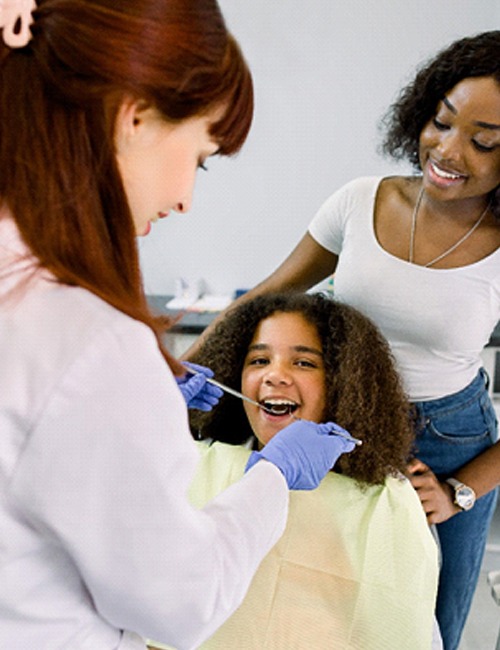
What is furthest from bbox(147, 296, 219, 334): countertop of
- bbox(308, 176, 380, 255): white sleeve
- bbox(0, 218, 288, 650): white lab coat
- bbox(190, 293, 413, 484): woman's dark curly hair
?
bbox(0, 218, 288, 650): white lab coat

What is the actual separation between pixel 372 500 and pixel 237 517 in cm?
70

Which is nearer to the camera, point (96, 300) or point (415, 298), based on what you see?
point (96, 300)

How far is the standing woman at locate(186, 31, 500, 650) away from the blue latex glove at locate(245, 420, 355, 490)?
0.35 metres

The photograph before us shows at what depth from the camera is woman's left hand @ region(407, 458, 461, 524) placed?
4.59 ft

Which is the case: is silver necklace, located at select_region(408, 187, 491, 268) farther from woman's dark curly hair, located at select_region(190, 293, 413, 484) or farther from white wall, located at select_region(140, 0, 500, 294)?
white wall, located at select_region(140, 0, 500, 294)

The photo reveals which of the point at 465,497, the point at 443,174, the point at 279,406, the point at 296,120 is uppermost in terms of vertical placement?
the point at 443,174

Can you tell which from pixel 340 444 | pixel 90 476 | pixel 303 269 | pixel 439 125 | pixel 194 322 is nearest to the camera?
pixel 90 476

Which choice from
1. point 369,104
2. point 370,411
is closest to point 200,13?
point 370,411

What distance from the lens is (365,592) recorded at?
4.19ft

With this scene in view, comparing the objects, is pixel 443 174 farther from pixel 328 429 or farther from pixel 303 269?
pixel 328 429

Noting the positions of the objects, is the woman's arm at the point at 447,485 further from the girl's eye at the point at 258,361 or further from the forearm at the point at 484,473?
the girl's eye at the point at 258,361

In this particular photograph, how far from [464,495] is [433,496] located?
63 millimetres

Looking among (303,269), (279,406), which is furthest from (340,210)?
(279,406)

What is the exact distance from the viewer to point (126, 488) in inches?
23.7
